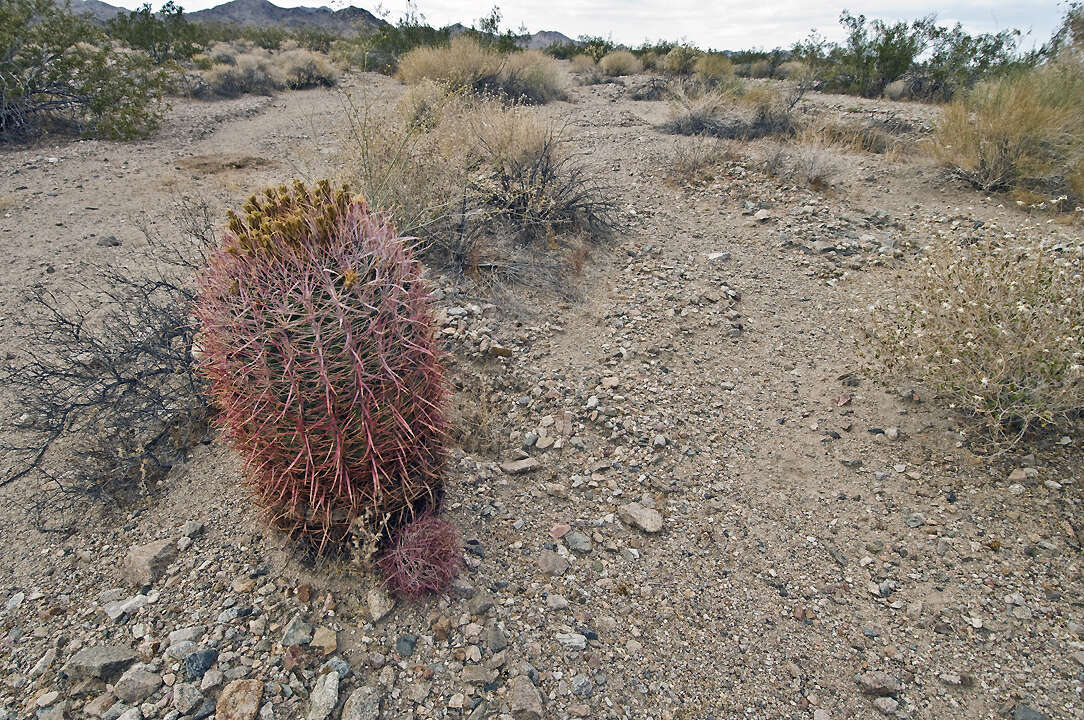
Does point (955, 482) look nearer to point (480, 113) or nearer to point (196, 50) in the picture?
point (480, 113)

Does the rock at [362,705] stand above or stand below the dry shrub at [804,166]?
below

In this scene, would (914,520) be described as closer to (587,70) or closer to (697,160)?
(697,160)

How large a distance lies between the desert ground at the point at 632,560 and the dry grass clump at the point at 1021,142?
2.77 metres

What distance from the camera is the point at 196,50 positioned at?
14656 mm

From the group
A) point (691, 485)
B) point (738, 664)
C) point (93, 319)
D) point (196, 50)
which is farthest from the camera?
point (196, 50)

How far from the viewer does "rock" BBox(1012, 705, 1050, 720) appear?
6.46 ft

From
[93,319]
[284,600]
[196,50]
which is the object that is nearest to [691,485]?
[284,600]

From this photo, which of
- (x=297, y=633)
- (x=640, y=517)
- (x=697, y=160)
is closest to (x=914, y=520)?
(x=640, y=517)

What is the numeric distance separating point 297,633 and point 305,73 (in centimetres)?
1520

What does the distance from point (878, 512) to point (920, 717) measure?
1019 millimetres

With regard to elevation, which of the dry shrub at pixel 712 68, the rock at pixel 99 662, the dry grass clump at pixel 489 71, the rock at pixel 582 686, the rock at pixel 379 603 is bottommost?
the rock at pixel 582 686

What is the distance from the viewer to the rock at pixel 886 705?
206 centimetres

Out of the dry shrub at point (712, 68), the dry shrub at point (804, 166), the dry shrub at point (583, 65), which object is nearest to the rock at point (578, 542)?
the dry shrub at point (804, 166)

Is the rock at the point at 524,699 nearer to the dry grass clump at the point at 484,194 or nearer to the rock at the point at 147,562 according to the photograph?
the rock at the point at 147,562
